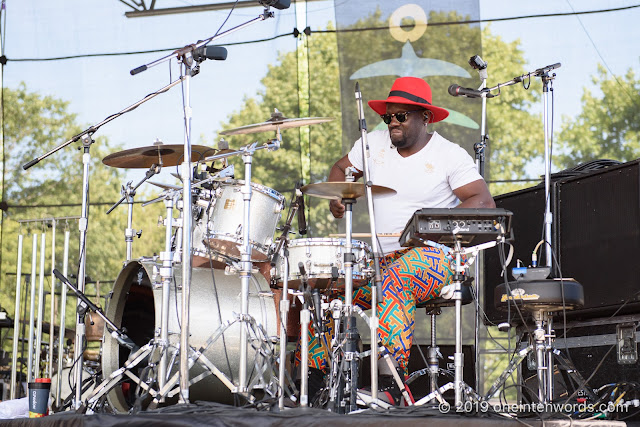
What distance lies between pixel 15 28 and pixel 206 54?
4.72 m

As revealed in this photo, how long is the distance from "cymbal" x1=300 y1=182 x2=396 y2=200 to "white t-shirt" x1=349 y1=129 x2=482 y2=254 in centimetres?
53

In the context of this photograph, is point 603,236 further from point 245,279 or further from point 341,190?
point 245,279

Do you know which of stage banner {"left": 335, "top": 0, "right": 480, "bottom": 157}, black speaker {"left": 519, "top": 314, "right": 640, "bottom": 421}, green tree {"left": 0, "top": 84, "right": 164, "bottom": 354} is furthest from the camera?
green tree {"left": 0, "top": 84, "right": 164, "bottom": 354}

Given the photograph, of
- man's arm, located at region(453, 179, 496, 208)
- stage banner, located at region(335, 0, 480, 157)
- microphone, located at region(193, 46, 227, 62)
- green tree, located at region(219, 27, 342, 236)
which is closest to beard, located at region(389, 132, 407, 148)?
man's arm, located at region(453, 179, 496, 208)

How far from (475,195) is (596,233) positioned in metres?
0.77

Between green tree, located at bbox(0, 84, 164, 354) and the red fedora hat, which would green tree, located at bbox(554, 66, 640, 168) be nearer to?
the red fedora hat

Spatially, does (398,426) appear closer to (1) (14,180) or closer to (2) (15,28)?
(1) (14,180)

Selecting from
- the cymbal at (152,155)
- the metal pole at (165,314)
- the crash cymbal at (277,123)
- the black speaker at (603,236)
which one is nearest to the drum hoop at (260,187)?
the cymbal at (152,155)

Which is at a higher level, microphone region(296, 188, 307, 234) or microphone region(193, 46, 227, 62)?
microphone region(193, 46, 227, 62)

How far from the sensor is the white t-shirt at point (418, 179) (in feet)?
14.3

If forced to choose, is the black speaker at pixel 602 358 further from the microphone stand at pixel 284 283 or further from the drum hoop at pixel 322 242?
the microphone stand at pixel 284 283

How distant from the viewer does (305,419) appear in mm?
2869

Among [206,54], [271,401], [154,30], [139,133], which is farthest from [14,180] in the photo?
[271,401]

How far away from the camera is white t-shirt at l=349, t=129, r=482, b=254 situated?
171 inches
